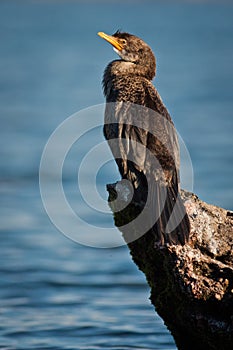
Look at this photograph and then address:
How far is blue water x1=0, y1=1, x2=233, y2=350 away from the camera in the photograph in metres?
11.1

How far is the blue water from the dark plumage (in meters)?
2.71

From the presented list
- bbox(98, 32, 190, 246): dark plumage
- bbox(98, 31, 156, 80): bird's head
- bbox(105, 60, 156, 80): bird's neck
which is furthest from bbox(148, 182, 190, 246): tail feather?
bbox(98, 31, 156, 80): bird's head

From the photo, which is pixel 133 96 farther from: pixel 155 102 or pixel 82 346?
pixel 82 346

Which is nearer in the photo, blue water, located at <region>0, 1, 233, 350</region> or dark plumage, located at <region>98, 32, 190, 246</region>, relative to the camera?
dark plumage, located at <region>98, 32, 190, 246</region>

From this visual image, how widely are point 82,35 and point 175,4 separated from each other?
57.5 ft

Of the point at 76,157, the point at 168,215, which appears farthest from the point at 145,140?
the point at 76,157

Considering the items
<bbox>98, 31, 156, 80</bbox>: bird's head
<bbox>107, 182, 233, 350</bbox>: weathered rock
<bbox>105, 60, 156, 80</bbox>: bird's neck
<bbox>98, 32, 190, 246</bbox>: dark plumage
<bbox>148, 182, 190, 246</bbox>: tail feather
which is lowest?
<bbox>107, 182, 233, 350</bbox>: weathered rock

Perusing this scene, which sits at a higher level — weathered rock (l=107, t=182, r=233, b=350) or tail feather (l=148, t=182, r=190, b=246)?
tail feather (l=148, t=182, r=190, b=246)

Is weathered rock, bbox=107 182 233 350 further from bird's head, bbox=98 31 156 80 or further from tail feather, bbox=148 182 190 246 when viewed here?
bird's head, bbox=98 31 156 80

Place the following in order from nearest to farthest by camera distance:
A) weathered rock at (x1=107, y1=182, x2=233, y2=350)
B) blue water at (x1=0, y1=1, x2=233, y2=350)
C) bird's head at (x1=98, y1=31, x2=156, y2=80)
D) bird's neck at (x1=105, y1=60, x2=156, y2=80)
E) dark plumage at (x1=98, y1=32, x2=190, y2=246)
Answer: weathered rock at (x1=107, y1=182, x2=233, y2=350) < dark plumage at (x1=98, y1=32, x2=190, y2=246) < bird's neck at (x1=105, y1=60, x2=156, y2=80) < bird's head at (x1=98, y1=31, x2=156, y2=80) < blue water at (x1=0, y1=1, x2=233, y2=350)

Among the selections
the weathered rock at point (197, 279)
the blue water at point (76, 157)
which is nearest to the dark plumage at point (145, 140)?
the weathered rock at point (197, 279)

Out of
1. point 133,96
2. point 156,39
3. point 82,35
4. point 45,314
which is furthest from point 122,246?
point 82,35

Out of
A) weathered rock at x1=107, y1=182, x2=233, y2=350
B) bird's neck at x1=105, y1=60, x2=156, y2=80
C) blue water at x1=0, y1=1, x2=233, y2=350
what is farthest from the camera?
blue water at x1=0, y1=1, x2=233, y2=350

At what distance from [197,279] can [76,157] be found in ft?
37.8
